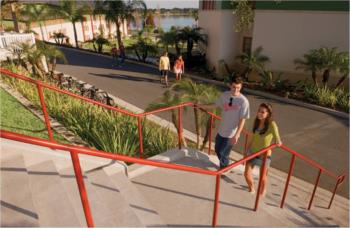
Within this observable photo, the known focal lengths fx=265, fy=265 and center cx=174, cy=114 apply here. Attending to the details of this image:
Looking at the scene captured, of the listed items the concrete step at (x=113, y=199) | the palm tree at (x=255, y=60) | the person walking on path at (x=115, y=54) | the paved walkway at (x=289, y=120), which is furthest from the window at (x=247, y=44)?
the concrete step at (x=113, y=199)

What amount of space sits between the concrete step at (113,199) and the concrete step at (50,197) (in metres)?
0.46

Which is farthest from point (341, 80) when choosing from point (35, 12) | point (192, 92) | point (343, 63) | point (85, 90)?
point (35, 12)

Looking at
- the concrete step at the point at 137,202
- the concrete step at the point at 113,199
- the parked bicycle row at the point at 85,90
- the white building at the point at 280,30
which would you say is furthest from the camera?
the white building at the point at 280,30

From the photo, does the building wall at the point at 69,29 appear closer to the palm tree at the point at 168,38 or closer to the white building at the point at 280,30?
the palm tree at the point at 168,38

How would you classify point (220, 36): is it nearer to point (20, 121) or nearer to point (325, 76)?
point (325, 76)

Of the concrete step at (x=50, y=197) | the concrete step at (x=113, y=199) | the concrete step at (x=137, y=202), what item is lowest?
the concrete step at (x=137, y=202)

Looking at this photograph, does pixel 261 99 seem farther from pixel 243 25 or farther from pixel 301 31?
pixel 243 25

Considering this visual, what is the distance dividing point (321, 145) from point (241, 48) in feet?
34.2

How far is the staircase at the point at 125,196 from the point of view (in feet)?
9.47

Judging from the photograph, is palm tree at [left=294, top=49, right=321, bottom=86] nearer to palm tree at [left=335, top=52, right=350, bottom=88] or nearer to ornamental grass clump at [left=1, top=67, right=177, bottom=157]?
palm tree at [left=335, top=52, right=350, bottom=88]

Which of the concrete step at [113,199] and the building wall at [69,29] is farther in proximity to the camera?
the building wall at [69,29]

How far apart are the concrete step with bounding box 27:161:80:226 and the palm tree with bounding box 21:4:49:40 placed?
3459 centimetres

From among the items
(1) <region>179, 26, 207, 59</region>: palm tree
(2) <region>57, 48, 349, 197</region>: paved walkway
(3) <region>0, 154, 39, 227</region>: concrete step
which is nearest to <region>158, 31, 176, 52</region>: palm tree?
(1) <region>179, 26, 207, 59</region>: palm tree

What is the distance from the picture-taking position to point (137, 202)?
3611mm
